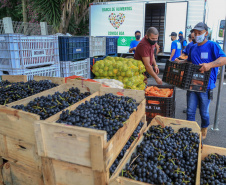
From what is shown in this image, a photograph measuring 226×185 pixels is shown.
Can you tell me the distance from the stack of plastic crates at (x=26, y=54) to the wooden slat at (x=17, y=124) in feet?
5.85

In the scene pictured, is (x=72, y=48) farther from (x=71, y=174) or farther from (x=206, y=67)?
(x=71, y=174)

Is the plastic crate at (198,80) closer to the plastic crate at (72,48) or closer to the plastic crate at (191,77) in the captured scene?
the plastic crate at (191,77)

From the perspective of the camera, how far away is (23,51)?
3.77 meters

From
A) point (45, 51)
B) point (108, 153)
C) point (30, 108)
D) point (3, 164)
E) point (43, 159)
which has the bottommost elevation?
point (3, 164)

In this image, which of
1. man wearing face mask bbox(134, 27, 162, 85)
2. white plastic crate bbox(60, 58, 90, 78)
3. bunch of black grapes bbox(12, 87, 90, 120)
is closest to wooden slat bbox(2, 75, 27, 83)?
bunch of black grapes bbox(12, 87, 90, 120)

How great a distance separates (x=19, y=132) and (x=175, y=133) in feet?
6.23

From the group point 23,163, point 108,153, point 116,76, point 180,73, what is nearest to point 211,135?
point 180,73

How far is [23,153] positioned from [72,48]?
299 cm

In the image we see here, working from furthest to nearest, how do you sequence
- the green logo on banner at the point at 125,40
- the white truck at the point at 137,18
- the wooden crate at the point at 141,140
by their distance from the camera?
the green logo on banner at the point at 125,40
the white truck at the point at 137,18
the wooden crate at the point at 141,140

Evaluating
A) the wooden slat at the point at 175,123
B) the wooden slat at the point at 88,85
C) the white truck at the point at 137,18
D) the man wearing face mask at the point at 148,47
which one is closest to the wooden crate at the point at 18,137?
the wooden slat at the point at 88,85

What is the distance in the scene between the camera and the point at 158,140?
2545 mm

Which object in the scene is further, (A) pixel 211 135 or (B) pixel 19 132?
(A) pixel 211 135

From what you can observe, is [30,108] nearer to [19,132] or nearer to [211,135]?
[19,132]

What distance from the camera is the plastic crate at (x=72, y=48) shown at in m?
4.54
